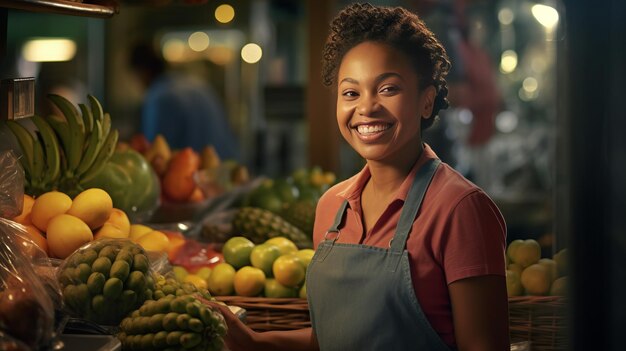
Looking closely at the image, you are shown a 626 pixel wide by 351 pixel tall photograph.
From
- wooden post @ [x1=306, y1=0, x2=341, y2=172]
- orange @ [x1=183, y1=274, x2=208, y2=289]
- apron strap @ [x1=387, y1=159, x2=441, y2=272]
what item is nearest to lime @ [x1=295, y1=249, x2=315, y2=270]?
orange @ [x1=183, y1=274, x2=208, y2=289]

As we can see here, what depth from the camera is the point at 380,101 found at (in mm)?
1758

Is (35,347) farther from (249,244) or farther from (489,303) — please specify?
(249,244)

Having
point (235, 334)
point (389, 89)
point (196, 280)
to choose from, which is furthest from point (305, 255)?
point (389, 89)

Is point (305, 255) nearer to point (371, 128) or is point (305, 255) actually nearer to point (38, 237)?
point (38, 237)

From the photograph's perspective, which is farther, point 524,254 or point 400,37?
point 524,254

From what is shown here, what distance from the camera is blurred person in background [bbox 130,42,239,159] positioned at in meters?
6.18

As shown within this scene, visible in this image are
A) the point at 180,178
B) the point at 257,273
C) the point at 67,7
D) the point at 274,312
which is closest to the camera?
the point at 67,7

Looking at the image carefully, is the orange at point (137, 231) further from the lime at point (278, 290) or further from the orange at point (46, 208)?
the lime at point (278, 290)

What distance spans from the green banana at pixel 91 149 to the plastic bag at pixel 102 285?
0.80 m

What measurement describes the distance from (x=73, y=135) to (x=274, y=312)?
0.82m

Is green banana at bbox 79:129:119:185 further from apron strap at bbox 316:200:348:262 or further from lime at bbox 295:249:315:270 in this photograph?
apron strap at bbox 316:200:348:262

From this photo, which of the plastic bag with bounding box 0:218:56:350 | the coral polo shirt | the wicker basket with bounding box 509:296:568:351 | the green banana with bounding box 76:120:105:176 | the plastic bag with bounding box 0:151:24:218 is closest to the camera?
the plastic bag with bounding box 0:218:56:350

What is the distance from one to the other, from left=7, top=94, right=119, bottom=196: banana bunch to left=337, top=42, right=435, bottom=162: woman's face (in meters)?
1.06

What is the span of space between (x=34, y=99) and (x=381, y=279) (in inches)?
42.7
